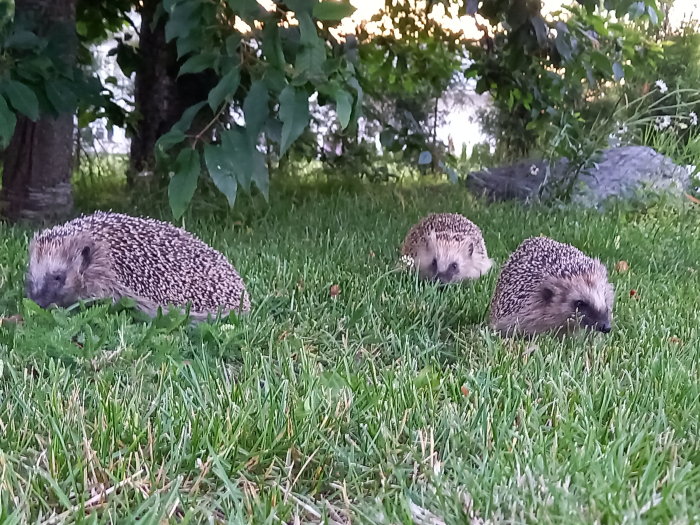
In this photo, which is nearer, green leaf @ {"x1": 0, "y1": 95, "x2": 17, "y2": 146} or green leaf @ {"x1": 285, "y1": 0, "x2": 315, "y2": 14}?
green leaf @ {"x1": 285, "y1": 0, "x2": 315, "y2": 14}

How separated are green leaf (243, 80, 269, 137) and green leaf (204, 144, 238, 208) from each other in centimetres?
15

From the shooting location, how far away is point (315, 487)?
156cm

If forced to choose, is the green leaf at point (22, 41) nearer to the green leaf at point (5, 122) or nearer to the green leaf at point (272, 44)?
the green leaf at point (5, 122)

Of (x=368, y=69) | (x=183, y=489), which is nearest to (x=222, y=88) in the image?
(x=183, y=489)

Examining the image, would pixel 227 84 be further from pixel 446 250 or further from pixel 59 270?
pixel 446 250

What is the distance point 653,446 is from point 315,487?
0.83 metres

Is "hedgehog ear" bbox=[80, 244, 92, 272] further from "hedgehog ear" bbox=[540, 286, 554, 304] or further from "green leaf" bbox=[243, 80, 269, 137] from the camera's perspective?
"hedgehog ear" bbox=[540, 286, 554, 304]

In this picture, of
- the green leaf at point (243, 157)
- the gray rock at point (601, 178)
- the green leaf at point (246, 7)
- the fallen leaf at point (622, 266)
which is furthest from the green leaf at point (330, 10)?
the gray rock at point (601, 178)

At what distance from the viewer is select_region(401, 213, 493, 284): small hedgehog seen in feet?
12.9

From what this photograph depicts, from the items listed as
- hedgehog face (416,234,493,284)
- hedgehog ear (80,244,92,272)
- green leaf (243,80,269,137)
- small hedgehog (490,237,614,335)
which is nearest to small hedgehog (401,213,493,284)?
hedgehog face (416,234,493,284)

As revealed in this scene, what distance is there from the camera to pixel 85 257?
10.2 ft

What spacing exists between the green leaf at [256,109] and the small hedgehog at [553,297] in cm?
133

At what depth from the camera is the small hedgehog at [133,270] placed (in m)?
2.93

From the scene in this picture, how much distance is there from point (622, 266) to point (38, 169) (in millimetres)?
3906
